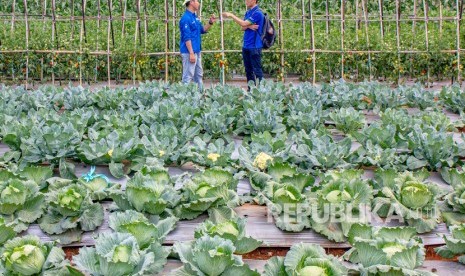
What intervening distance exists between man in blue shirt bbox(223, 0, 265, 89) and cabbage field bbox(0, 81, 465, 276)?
407 cm

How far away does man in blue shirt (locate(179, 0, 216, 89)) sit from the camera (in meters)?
10.5

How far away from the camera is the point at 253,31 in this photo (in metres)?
10.7

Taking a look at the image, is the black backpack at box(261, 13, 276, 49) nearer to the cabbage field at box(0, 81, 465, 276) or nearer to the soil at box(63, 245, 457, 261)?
the cabbage field at box(0, 81, 465, 276)

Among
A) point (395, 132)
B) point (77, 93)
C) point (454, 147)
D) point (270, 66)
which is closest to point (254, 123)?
point (395, 132)

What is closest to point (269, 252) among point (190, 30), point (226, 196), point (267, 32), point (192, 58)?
point (226, 196)

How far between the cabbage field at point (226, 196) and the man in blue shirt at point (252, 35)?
4073mm

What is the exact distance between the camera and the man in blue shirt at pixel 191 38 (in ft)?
34.3

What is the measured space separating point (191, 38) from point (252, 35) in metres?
0.97

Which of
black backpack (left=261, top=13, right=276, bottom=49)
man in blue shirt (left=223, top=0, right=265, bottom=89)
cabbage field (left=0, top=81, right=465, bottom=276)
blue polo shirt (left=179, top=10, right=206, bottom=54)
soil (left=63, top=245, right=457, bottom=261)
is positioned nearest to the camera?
cabbage field (left=0, top=81, right=465, bottom=276)

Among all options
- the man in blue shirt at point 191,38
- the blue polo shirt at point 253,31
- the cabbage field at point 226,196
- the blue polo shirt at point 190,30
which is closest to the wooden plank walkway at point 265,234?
the cabbage field at point 226,196

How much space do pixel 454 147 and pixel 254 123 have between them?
1.81m

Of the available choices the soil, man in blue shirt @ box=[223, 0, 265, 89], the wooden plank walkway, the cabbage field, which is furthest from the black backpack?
the soil

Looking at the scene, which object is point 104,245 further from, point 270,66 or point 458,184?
point 270,66

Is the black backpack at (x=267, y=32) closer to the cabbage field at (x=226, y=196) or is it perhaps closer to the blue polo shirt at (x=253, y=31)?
the blue polo shirt at (x=253, y=31)
